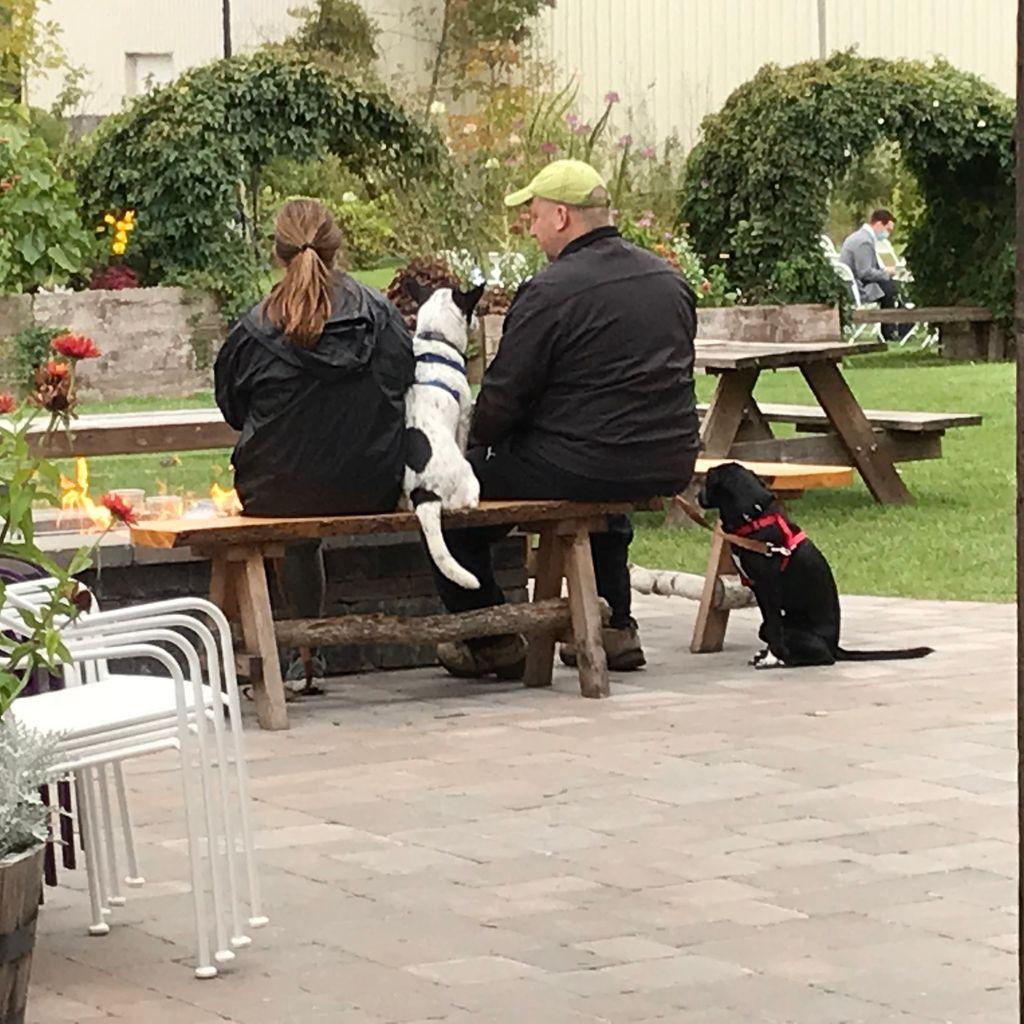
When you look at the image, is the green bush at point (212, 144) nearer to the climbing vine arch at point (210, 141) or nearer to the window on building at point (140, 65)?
the climbing vine arch at point (210, 141)

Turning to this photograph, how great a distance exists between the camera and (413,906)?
193 inches

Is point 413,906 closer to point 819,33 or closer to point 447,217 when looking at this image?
point 447,217

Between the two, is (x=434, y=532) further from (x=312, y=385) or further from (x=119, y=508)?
(x=119, y=508)

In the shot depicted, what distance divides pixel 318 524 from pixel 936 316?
14.2 m

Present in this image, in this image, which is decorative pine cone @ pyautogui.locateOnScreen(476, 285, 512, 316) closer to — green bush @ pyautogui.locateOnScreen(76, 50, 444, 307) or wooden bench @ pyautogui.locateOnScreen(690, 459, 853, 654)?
green bush @ pyautogui.locateOnScreen(76, 50, 444, 307)

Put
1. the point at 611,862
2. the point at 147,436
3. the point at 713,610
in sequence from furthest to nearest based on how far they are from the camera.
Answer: the point at 147,436, the point at 713,610, the point at 611,862

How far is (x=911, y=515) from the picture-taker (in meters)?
11.3

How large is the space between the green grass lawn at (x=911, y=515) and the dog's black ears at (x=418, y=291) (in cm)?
254

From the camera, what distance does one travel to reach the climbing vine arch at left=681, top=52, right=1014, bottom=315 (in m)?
20.0

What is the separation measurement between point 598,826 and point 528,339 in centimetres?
206

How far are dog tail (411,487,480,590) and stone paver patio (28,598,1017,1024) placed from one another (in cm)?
40

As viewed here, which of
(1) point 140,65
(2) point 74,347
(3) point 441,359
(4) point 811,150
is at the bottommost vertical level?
(3) point 441,359

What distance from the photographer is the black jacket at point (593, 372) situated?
7258mm

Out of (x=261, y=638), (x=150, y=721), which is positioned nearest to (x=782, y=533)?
(x=261, y=638)
